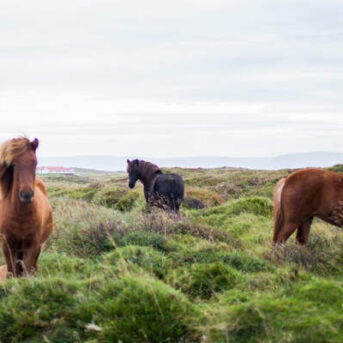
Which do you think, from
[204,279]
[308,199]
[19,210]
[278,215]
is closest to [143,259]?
[204,279]

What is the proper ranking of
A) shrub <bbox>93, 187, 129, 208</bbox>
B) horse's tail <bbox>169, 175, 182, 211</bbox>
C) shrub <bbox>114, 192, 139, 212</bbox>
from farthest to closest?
shrub <bbox>93, 187, 129, 208</bbox> → shrub <bbox>114, 192, 139, 212</bbox> → horse's tail <bbox>169, 175, 182, 211</bbox>

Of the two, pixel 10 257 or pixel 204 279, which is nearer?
pixel 204 279

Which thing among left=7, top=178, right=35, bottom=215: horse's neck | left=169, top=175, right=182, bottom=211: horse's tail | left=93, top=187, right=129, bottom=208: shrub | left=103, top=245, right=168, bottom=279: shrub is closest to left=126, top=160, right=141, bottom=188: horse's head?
left=93, top=187, right=129, bottom=208: shrub

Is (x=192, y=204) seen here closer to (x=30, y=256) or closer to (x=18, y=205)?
(x=30, y=256)

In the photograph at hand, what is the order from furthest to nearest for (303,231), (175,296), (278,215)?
(303,231) < (278,215) < (175,296)

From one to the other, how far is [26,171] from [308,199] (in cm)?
527

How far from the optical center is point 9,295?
21.4 feet

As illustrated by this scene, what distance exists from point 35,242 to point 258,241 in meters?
5.32

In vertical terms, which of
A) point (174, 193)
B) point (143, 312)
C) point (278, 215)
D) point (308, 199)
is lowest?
point (143, 312)

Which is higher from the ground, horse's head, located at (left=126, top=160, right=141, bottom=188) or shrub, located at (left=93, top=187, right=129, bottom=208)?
horse's head, located at (left=126, top=160, right=141, bottom=188)

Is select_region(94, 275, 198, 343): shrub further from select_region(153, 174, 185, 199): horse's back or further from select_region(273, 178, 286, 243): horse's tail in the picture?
select_region(153, 174, 185, 199): horse's back

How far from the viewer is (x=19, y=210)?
7.76m

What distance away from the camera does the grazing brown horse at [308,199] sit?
10.8 metres

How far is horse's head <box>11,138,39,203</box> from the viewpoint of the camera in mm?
7460
